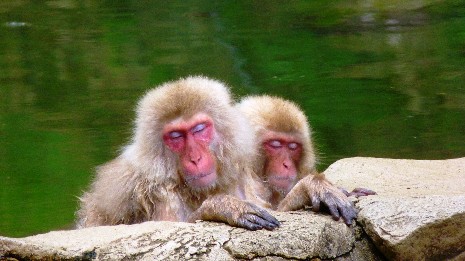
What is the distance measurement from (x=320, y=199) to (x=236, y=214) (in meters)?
0.58

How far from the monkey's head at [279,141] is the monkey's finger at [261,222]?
187 centimetres

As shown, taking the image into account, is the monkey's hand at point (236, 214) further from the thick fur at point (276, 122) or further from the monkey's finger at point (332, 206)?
the thick fur at point (276, 122)

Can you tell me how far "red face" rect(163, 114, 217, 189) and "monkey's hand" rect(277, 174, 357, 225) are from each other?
0.48m

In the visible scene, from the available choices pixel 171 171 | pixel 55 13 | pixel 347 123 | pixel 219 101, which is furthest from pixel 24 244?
pixel 55 13

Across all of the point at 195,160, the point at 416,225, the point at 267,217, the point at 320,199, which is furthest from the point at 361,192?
the point at 267,217

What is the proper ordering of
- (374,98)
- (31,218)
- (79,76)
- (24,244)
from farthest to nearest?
1. (79,76)
2. (374,98)
3. (31,218)
4. (24,244)

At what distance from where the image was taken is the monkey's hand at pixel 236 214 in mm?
4488

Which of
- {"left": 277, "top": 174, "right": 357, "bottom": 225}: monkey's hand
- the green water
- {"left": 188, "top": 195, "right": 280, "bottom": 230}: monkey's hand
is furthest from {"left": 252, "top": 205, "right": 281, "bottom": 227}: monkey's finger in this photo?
the green water

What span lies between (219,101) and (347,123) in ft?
14.5

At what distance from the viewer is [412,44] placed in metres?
12.4

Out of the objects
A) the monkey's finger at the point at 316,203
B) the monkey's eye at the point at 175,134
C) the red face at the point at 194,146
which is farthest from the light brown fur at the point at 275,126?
the monkey's finger at the point at 316,203

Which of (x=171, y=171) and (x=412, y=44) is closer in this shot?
(x=171, y=171)

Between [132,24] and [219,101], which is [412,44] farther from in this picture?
[219,101]

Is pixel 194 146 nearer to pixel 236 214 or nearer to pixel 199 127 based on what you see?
pixel 199 127
